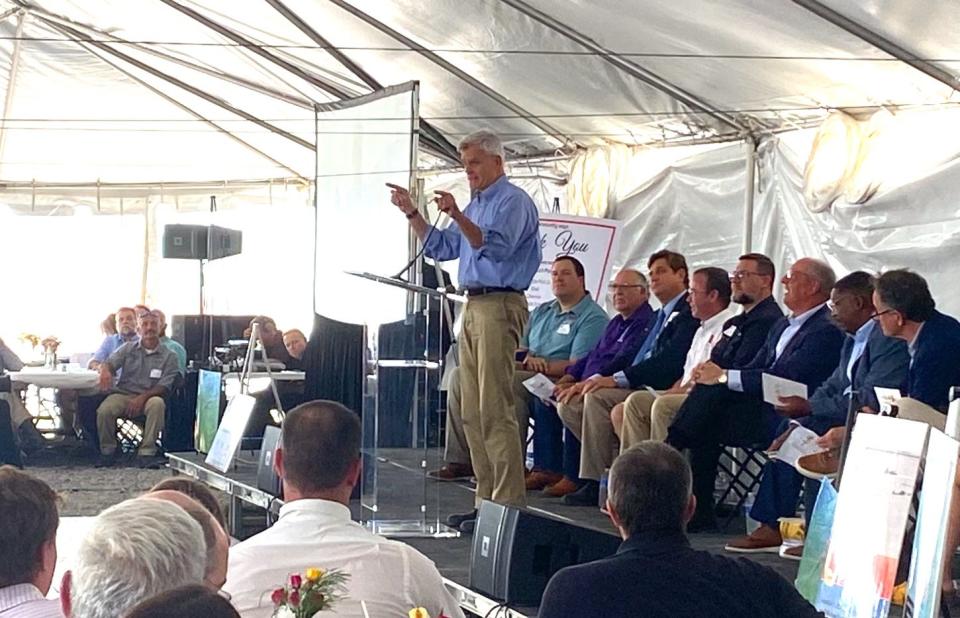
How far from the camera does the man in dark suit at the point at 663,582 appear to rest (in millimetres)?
2258

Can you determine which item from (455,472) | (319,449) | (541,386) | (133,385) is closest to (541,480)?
(541,386)

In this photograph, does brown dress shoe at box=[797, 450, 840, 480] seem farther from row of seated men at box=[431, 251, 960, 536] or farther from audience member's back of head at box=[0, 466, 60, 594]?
audience member's back of head at box=[0, 466, 60, 594]

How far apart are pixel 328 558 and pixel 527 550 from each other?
162 cm

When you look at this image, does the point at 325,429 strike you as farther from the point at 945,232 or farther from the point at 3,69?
the point at 3,69

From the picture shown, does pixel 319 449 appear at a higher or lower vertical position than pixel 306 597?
higher

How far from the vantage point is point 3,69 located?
1118 centimetres

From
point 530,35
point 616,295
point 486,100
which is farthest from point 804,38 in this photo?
point 486,100

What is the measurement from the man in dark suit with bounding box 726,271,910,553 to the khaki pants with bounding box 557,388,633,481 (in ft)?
3.16

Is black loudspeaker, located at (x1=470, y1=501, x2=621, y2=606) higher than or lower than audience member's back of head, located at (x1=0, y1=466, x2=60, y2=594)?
lower

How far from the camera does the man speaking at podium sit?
4941mm

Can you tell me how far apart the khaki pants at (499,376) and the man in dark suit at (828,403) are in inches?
31.5

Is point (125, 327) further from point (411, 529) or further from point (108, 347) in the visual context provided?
point (411, 529)

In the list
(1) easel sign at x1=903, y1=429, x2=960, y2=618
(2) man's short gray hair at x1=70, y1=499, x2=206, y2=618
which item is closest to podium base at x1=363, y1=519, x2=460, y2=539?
(1) easel sign at x1=903, y1=429, x2=960, y2=618

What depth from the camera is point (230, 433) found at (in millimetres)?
7527
